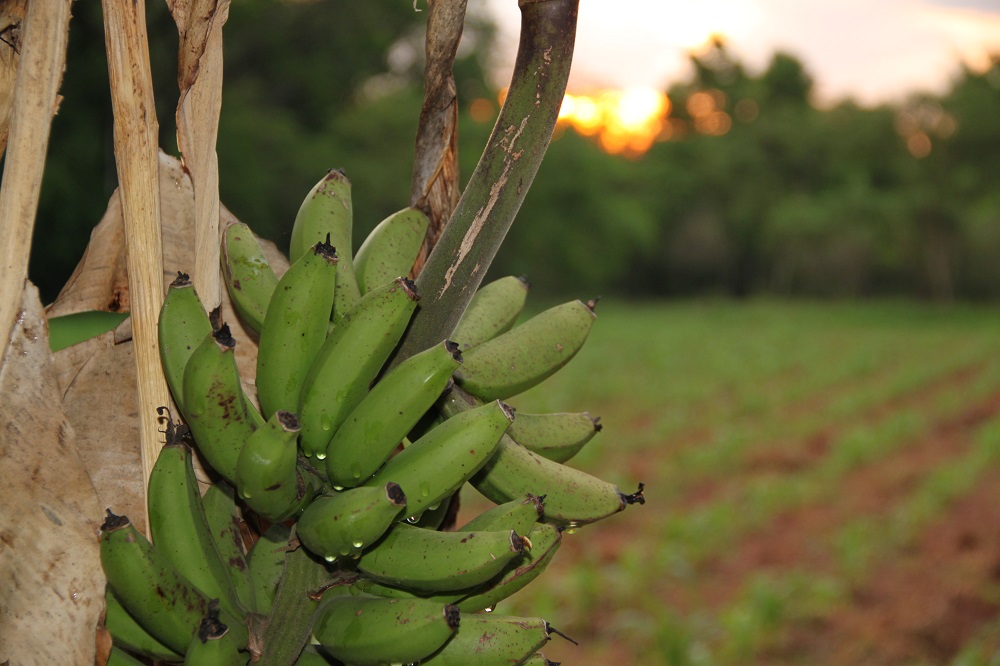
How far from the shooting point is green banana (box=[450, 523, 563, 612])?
796 millimetres

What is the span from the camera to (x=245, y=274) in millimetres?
872

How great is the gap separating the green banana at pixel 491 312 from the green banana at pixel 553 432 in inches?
3.9

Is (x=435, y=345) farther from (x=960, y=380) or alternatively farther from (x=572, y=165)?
(x=572, y=165)

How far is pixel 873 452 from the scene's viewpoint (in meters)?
9.96

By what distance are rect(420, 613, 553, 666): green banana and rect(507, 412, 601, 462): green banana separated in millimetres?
202

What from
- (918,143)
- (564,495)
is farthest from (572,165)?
(564,495)

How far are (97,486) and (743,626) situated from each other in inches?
196

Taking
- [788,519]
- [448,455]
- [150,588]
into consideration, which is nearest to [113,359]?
[150,588]

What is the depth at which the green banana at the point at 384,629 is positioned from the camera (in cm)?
72

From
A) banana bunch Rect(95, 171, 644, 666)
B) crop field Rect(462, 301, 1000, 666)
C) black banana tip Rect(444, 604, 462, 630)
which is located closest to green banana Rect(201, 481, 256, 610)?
banana bunch Rect(95, 171, 644, 666)

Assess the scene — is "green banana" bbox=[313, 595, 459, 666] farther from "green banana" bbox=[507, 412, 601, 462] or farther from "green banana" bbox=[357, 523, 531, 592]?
"green banana" bbox=[507, 412, 601, 462]

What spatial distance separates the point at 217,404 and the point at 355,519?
6.3 inches

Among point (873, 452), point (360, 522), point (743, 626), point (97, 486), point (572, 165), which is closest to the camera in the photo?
point (360, 522)

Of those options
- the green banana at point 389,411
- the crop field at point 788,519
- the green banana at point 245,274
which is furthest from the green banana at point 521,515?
the crop field at point 788,519
